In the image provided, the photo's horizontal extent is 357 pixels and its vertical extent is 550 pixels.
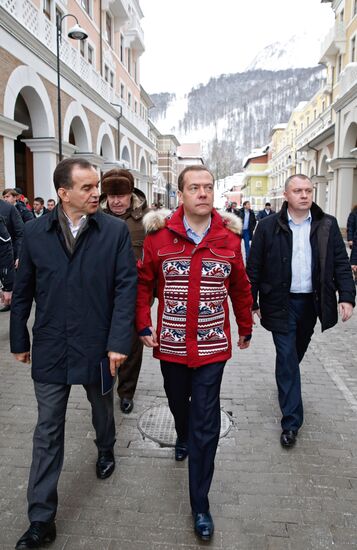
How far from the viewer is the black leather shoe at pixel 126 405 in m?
4.37

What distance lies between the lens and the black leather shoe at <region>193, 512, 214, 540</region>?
2.63 m

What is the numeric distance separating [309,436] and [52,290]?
2.53 metres

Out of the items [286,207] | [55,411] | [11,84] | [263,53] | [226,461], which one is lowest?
[226,461]

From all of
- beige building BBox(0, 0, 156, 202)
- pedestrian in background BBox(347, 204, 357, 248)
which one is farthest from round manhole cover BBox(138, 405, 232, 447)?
beige building BBox(0, 0, 156, 202)

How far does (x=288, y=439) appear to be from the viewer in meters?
3.71

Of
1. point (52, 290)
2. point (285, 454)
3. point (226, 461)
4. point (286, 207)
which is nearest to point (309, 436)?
point (285, 454)

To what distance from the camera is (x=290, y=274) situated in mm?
3818

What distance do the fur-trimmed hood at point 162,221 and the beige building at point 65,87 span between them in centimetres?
1092

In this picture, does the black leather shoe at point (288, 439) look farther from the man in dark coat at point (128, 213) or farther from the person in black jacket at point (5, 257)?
the person in black jacket at point (5, 257)

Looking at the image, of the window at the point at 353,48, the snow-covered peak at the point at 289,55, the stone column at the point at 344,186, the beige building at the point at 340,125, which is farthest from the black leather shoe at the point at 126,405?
the snow-covered peak at the point at 289,55

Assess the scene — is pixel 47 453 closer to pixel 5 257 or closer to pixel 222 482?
pixel 222 482

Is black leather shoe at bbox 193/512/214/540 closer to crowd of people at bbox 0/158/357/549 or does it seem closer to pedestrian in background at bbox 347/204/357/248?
crowd of people at bbox 0/158/357/549

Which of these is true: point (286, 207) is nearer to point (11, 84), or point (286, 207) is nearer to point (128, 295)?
point (128, 295)

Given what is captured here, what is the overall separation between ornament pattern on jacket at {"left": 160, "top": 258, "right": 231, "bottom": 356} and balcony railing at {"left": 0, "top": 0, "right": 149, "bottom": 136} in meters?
12.9
